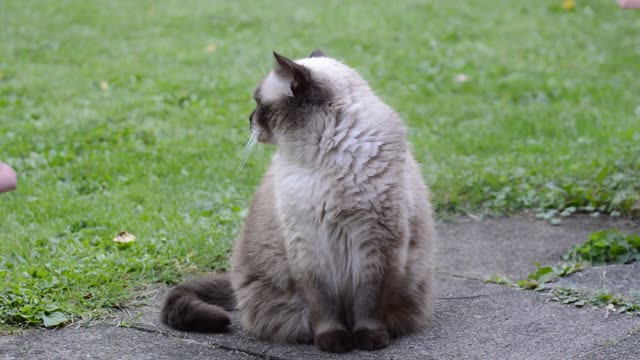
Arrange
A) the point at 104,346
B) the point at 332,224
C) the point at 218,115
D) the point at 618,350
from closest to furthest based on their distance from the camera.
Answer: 1. the point at 618,350
2. the point at 332,224
3. the point at 104,346
4. the point at 218,115

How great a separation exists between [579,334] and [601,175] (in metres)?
2.38

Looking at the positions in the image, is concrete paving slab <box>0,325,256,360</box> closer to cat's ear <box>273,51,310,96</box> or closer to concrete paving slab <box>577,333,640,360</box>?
cat's ear <box>273,51,310,96</box>

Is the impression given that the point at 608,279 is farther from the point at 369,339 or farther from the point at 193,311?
the point at 193,311

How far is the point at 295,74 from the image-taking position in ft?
11.8

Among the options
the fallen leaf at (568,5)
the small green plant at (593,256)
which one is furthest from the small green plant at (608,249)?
the fallen leaf at (568,5)

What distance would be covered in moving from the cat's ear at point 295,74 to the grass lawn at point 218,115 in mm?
1119

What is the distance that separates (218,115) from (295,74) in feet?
13.4

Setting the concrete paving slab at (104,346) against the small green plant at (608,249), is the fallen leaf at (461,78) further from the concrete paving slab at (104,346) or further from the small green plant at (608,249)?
the concrete paving slab at (104,346)

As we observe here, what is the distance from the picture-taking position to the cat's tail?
3869mm

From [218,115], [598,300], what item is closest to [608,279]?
[598,300]

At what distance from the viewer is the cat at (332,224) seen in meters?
3.59

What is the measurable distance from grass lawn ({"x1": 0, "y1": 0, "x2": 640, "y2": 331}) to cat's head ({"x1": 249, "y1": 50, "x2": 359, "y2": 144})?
1001 millimetres

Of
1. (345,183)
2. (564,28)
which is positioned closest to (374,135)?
(345,183)

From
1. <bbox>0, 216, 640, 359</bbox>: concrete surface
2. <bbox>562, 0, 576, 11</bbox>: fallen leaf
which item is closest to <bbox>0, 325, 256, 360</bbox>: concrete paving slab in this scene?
<bbox>0, 216, 640, 359</bbox>: concrete surface
